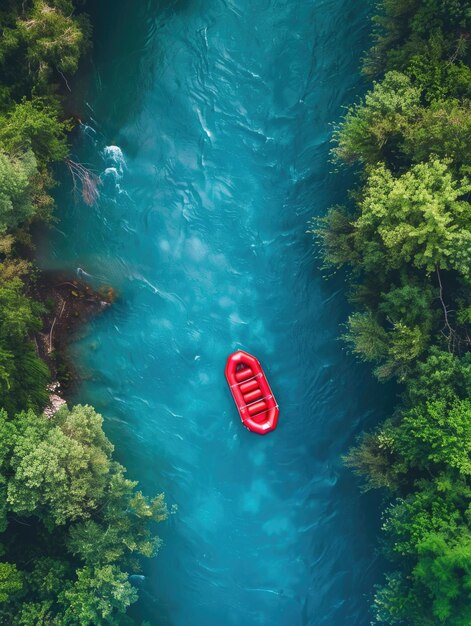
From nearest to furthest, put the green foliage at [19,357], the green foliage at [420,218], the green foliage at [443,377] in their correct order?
the green foliage at [420,218] → the green foliage at [443,377] → the green foliage at [19,357]

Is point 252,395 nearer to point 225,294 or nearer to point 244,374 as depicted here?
point 244,374

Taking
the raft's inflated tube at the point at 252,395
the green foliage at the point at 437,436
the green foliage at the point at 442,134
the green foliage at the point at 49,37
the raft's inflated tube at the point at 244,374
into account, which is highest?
the green foliage at the point at 49,37

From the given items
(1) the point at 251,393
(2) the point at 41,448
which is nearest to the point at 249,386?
(1) the point at 251,393

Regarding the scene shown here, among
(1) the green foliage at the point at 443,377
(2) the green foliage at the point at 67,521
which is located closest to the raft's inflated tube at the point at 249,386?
(2) the green foliage at the point at 67,521

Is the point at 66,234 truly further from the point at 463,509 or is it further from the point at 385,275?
the point at 463,509

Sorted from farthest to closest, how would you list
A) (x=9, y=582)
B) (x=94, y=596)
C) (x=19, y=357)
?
1. (x=19, y=357)
2. (x=94, y=596)
3. (x=9, y=582)

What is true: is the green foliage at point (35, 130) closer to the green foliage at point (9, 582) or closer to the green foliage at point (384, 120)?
the green foliage at point (384, 120)
